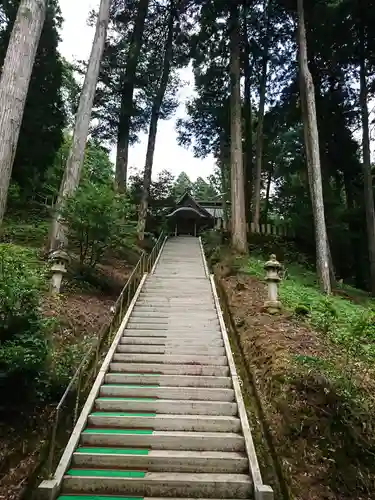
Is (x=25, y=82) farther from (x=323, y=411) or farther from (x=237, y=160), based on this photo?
(x=237, y=160)

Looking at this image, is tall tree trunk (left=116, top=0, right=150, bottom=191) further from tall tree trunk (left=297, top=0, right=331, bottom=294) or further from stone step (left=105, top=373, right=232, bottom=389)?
stone step (left=105, top=373, right=232, bottom=389)

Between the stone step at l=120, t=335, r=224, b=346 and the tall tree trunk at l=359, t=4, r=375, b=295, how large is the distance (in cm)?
898

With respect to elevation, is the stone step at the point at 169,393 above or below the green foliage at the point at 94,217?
below

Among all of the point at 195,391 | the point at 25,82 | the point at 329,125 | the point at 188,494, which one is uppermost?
the point at 329,125

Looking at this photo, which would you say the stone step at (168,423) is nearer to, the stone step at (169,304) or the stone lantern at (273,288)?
the stone lantern at (273,288)

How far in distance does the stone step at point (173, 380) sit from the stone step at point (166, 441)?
1322mm

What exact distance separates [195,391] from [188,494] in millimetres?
1870

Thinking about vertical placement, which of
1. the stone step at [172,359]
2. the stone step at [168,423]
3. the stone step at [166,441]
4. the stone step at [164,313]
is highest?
the stone step at [164,313]

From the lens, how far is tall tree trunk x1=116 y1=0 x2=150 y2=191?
1777cm

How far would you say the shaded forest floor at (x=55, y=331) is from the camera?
4.58 m

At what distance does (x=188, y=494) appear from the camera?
14.4ft

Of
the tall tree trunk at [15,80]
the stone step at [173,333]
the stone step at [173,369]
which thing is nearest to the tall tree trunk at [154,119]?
the stone step at [173,333]

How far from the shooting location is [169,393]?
6141mm

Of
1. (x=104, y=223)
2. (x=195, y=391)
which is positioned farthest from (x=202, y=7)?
(x=195, y=391)
